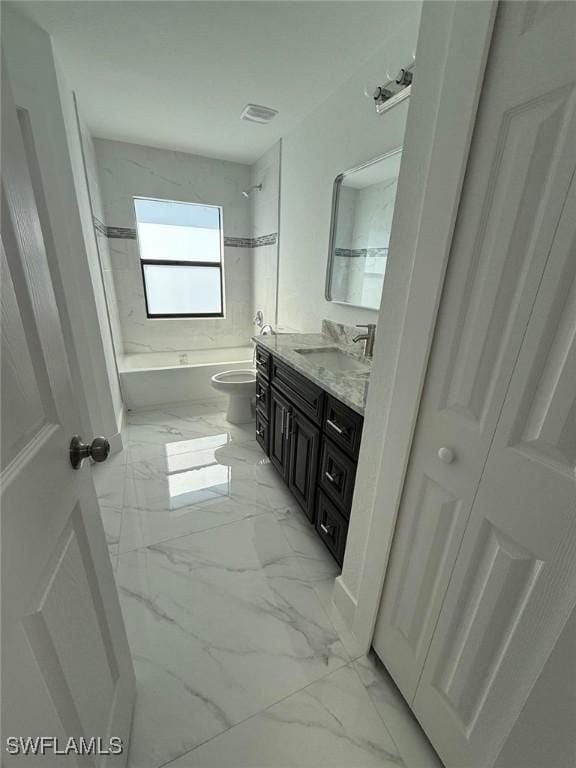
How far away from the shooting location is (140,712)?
1.04m

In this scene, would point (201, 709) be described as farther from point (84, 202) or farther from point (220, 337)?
point (220, 337)

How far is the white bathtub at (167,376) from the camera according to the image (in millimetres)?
3135

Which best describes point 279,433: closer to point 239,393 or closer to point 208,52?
point 239,393

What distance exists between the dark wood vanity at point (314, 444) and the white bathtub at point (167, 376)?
1.33m

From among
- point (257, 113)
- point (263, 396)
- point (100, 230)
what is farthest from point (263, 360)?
point (100, 230)

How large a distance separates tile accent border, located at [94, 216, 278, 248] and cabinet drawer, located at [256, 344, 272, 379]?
144 centimetres

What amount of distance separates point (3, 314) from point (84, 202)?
2.25 m

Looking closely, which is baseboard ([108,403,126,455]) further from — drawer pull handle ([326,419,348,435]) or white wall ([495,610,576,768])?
white wall ([495,610,576,768])

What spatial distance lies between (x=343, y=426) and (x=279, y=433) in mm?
796

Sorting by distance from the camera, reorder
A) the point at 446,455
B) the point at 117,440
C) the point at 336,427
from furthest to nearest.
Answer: the point at 117,440 < the point at 336,427 < the point at 446,455

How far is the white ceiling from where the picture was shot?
57.8 inches

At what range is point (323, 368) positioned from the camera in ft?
5.43

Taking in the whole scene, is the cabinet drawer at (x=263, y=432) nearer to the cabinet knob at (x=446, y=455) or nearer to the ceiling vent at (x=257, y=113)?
the cabinet knob at (x=446, y=455)

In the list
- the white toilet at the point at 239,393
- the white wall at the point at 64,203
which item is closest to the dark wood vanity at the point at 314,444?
the white toilet at the point at 239,393
